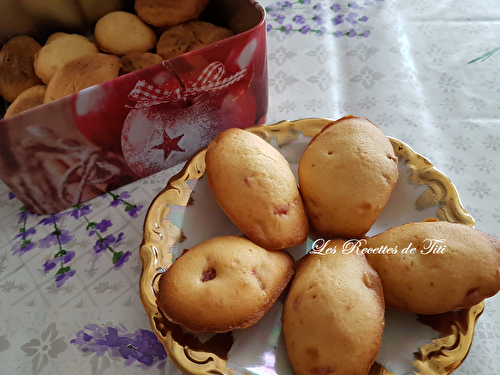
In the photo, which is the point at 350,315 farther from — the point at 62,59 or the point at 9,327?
the point at 62,59

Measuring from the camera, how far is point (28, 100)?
0.67 m

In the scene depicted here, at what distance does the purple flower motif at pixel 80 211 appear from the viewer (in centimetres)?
65

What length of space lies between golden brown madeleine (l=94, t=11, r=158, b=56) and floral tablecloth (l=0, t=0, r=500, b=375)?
0.29 meters

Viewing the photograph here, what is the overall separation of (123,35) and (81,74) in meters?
0.16

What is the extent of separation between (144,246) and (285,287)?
Result: 0.67 ft

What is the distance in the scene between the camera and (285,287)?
18.1 inches

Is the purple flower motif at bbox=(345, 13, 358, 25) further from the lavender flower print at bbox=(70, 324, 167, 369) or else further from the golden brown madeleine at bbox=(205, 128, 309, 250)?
the lavender flower print at bbox=(70, 324, 167, 369)

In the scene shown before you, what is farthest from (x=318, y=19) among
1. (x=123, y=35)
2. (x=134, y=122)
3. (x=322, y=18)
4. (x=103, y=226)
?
(x=103, y=226)

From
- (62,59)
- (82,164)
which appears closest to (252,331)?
(82,164)

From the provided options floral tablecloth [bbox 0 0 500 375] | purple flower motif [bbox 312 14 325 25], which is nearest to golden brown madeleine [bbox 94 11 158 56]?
floral tablecloth [bbox 0 0 500 375]

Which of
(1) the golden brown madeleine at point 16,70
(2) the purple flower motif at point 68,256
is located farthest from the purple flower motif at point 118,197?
(1) the golden brown madeleine at point 16,70

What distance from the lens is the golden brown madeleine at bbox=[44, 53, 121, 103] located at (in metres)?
0.63

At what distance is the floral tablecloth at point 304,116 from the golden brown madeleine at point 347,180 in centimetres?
25

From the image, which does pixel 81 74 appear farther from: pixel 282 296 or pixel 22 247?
pixel 282 296
